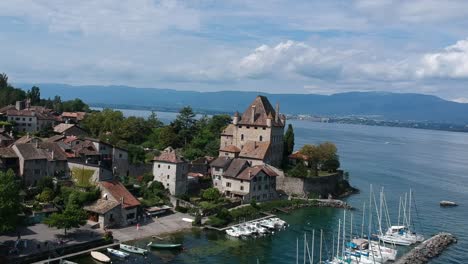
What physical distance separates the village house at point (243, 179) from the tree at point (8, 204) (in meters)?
28.0

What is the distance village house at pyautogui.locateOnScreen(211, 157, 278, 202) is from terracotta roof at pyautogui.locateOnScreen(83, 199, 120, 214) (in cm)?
1795

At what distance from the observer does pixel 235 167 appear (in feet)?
197

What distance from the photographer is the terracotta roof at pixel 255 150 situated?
65.6m

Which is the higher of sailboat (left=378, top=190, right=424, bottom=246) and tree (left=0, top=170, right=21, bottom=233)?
tree (left=0, top=170, right=21, bottom=233)

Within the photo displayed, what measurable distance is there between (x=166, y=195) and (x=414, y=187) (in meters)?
47.4

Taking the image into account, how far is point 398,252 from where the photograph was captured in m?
45.2

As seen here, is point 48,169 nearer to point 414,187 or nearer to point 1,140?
point 1,140

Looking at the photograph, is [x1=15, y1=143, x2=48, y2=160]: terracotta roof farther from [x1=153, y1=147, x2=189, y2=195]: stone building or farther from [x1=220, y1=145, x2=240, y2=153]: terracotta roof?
[x1=220, y1=145, x2=240, y2=153]: terracotta roof

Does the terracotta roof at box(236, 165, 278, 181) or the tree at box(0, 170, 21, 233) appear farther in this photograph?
the terracotta roof at box(236, 165, 278, 181)

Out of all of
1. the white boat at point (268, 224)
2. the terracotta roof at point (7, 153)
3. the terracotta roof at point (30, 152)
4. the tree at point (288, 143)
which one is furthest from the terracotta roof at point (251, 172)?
the terracotta roof at point (7, 153)

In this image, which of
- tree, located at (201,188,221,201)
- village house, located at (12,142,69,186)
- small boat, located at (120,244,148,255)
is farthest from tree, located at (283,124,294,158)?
small boat, located at (120,244,148,255)

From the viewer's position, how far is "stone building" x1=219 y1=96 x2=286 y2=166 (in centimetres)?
6662

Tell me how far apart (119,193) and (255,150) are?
24848 millimetres

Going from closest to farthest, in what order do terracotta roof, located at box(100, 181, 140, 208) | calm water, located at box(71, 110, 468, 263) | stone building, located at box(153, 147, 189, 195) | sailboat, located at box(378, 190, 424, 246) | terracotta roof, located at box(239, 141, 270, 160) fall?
calm water, located at box(71, 110, 468, 263) < terracotta roof, located at box(100, 181, 140, 208) < sailboat, located at box(378, 190, 424, 246) < stone building, located at box(153, 147, 189, 195) < terracotta roof, located at box(239, 141, 270, 160)
